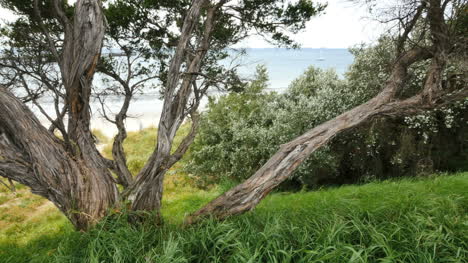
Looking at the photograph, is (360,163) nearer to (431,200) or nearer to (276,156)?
(431,200)

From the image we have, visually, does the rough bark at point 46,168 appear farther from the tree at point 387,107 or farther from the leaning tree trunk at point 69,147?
the tree at point 387,107

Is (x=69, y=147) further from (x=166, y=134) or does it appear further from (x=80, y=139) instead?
(x=166, y=134)

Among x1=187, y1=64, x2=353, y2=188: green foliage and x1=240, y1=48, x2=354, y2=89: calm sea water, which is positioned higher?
x1=240, y1=48, x2=354, y2=89: calm sea water

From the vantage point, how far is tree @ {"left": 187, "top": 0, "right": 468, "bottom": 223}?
3.65 metres

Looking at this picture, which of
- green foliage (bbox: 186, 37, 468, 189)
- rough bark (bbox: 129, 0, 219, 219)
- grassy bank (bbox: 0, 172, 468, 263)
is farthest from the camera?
green foliage (bbox: 186, 37, 468, 189)

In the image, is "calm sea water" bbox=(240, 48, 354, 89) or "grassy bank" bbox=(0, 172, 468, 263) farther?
"calm sea water" bbox=(240, 48, 354, 89)

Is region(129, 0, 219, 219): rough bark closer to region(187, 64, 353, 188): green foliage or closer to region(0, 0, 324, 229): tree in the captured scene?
region(0, 0, 324, 229): tree

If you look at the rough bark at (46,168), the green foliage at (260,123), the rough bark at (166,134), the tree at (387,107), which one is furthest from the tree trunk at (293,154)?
the green foliage at (260,123)

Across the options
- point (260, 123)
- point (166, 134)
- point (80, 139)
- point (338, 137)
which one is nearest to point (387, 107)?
point (166, 134)

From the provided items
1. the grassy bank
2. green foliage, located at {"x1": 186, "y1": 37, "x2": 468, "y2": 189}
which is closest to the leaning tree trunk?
the grassy bank

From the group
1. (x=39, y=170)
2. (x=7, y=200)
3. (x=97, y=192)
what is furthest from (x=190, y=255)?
(x=7, y=200)

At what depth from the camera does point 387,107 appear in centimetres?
405

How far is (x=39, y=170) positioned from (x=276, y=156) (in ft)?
8.70

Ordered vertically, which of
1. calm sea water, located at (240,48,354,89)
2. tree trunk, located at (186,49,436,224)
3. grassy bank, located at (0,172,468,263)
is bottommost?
grassy bank, located at (0,172,468,263)
